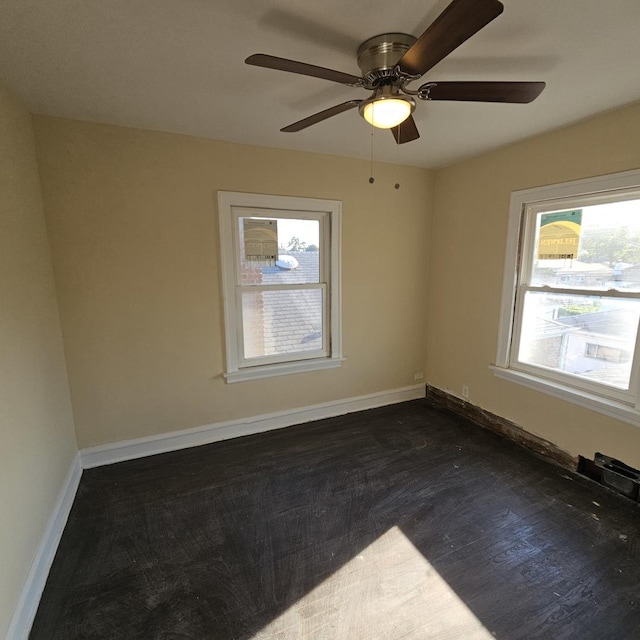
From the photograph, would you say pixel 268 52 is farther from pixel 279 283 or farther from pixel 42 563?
pixel 42 563

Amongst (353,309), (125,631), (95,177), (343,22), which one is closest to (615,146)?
(343,22)

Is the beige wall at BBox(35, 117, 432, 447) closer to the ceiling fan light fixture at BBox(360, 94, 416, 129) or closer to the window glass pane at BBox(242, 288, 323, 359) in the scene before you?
the window glass pane at BBox(242, 288, 323, 359)

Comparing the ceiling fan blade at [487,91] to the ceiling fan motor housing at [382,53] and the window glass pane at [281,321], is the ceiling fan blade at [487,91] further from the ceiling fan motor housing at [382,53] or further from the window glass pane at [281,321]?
the window glass pane at [281,321]

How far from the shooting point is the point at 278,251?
10.3 ft

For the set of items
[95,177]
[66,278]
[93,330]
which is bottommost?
[93,330]

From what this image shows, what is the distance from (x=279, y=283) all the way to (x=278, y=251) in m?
0.29

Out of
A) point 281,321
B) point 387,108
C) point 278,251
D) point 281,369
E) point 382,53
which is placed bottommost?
point 281,369

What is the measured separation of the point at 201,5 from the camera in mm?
1305

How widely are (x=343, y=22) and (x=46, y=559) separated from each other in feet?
9.55

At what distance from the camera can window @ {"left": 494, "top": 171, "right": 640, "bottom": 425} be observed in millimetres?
2289

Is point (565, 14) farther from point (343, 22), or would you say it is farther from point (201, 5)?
point (201, 5)

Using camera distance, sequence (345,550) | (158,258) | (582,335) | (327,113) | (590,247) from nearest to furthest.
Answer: (327,113) < (345,550) < (590,247) < (582,335) < (158,258)

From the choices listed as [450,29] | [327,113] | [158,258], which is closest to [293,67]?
[327,113]

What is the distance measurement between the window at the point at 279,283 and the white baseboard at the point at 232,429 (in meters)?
0.43
